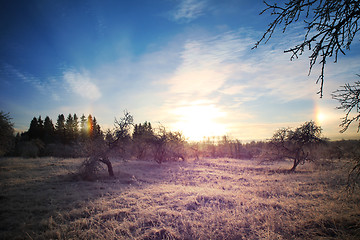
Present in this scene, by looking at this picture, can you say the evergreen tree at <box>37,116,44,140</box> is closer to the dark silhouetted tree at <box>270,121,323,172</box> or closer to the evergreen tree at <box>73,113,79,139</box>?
the evergreen tree at <box>73,113,79,139</box>

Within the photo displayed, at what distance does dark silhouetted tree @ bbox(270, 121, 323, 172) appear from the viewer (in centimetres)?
1836

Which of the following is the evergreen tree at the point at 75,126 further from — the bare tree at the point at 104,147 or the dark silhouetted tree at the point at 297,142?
the dark silhouetted tree at the point at 297,142

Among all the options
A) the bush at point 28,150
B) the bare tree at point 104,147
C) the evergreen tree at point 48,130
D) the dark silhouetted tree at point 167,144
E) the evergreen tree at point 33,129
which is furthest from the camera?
the evergreen tree at point 33,129

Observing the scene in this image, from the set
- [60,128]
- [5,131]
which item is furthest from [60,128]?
[5,131]

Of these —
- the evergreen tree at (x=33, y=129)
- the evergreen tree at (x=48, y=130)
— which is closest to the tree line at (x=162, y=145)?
the evergreen tree at (x=48, y=130)

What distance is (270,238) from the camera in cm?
392

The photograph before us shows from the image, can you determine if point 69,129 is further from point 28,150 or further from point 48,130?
point 28,150

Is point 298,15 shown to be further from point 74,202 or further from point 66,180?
point 66,180

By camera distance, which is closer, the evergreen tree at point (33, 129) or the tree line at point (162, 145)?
the tree line at point (162, 145)

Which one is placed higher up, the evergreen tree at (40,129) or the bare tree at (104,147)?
the evergreen tree at (40,129)

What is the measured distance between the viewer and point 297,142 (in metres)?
18.8

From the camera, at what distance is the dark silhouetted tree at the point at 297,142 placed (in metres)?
18.4

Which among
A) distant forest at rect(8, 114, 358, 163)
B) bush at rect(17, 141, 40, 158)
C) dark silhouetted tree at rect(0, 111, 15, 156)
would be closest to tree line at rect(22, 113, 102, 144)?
distant forest at rect(8, 114, 358, 163)

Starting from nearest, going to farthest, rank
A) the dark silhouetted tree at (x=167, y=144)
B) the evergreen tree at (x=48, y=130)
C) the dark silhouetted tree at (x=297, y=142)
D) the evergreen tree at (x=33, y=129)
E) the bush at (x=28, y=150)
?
the dark silhouetted tree at (x=297, y=142) → the dark silhouetted tree at (x=167, y=144) → the bush at (x=28, y=150) → the evergreen tree at (x=48, y=130) → the evergreen tree at (x=33, y=129)
